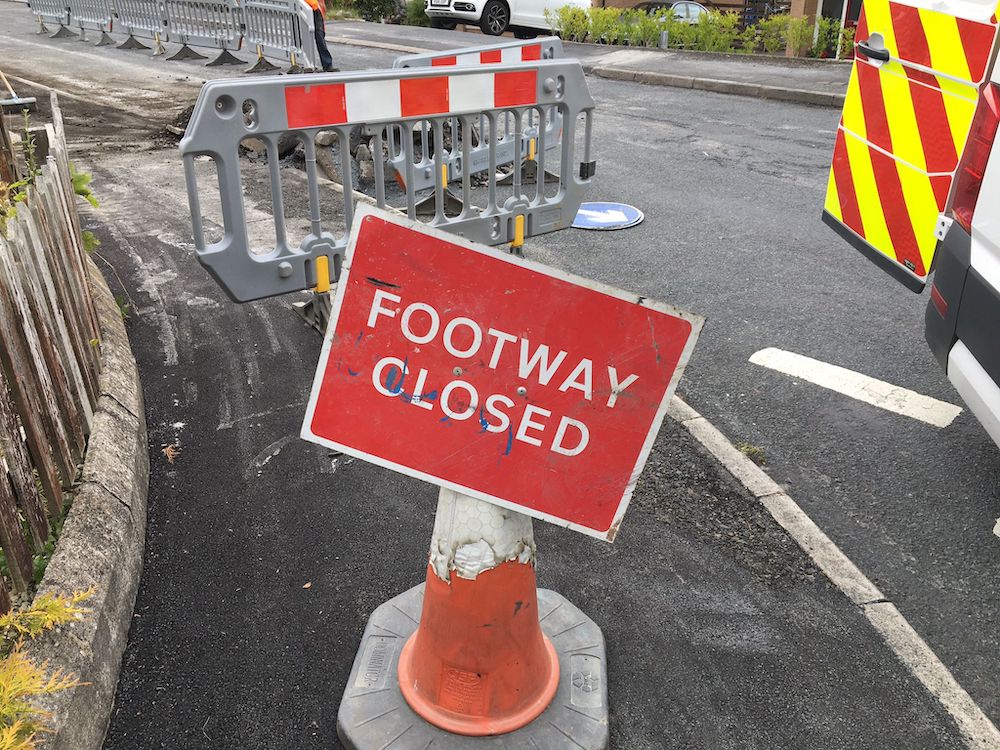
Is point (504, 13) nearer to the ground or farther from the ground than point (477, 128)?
farther from the ground

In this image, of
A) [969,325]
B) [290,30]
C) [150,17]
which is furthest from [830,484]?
[150,17]

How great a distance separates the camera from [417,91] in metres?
4.04

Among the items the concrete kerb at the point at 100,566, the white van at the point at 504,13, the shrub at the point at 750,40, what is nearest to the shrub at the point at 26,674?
the concrete kerb at the point at 100,566

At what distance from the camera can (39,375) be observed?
2789 millimetres

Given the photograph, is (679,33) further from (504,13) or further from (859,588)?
(859,588)

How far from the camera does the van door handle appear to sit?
158 inches

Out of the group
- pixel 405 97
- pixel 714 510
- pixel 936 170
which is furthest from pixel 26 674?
pixel 936 170

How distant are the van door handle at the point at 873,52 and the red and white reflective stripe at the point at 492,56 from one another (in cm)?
257

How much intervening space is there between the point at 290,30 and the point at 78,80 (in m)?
3.62

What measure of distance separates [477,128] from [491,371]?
21.7ft

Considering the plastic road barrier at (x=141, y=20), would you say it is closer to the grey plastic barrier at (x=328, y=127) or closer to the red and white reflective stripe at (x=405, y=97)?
the grey plastic barrier at (x=328, y=127)

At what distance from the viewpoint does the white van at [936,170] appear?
2.96 meters

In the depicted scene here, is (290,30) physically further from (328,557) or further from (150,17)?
(328,557)

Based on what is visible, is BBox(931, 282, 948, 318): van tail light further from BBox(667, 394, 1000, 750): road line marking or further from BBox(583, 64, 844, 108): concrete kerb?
BBox(583, 64, 844, 108): concrete kerb
